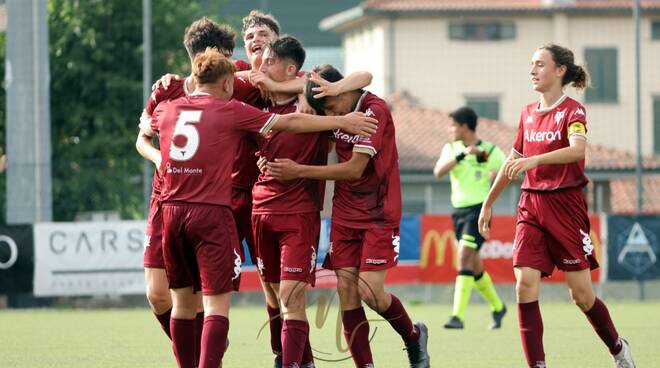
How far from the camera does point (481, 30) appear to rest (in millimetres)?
50250

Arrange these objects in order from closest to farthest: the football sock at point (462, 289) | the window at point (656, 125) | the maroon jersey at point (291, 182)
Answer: the maroon jersey at point (291, 182) < the football sock at point (462, 289) < the window at point (656, 125)

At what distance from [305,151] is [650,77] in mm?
39800

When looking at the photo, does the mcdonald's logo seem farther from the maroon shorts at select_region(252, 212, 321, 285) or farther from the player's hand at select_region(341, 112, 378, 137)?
the player's hand at select_region(341, 112, 378, 137)

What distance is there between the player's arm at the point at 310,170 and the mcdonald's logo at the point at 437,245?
42.7ft

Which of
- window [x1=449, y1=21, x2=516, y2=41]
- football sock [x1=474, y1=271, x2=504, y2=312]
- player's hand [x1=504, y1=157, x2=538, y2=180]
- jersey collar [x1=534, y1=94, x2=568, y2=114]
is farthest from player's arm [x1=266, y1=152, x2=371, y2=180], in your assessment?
window [x1=449, y1=21, x2=516, y2=41]

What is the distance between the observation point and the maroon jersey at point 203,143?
8297 millimetres

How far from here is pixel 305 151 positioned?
29.9 feet

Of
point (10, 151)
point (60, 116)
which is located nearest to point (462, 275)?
point (10, 151)

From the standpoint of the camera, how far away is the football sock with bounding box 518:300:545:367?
30.2 ft

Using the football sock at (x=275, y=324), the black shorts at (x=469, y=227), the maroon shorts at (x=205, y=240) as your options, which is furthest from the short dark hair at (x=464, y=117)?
the maroon shorts at (x=205, y=240)

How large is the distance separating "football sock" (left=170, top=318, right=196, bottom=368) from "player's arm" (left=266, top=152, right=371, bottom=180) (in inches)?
42.9

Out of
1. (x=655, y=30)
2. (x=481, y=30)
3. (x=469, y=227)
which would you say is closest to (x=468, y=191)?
(x=469, y=227)

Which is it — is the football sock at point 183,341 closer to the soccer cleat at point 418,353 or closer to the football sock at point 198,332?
the football sock at point 198,332

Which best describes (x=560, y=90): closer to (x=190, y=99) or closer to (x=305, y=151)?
(x=305, y=151)
